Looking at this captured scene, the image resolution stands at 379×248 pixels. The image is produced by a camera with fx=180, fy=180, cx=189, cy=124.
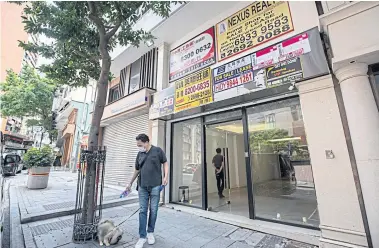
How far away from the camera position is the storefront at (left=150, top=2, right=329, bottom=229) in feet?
11.8

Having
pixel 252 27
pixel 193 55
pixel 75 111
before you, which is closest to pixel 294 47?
pixel 252 27

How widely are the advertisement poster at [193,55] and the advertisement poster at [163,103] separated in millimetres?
705

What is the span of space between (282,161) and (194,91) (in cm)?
335

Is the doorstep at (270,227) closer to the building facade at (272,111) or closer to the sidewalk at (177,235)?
the building facade at (272,111)

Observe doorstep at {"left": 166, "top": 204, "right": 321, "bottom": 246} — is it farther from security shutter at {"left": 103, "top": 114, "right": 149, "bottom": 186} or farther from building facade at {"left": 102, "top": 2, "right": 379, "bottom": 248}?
security shutter at {"left": 103, "top": 114, "right": 149, "bottom": 186}

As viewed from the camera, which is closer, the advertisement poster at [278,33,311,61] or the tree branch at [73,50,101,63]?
the advertisement poster at [278,33,311,61]

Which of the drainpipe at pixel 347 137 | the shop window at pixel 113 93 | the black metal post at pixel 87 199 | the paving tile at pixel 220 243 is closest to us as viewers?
the drainpipe at pixel 347 137

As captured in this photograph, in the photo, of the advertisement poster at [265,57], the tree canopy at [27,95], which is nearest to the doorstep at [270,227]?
the advertisement poster at [265,57]

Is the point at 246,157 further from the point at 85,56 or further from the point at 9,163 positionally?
the point at 9,163

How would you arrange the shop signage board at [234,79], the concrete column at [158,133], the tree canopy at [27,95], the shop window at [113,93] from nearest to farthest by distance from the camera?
the shop signage board at [234,79]
the concrete column at [158,133]
the shop window at [113,93]
the tree canopy at [27,95]

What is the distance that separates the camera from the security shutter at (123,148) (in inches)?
296

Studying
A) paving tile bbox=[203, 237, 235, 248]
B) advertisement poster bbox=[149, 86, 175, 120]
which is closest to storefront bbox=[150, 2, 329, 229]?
advertisement poster bbox=[149, 86, 175, 120]

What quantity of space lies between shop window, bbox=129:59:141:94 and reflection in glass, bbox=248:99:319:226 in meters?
5.24

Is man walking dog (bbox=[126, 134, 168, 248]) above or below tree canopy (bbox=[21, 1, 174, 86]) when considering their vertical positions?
below
